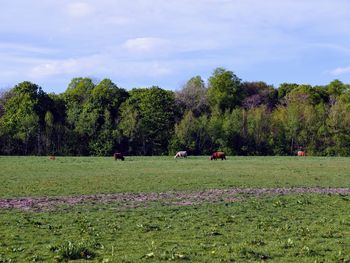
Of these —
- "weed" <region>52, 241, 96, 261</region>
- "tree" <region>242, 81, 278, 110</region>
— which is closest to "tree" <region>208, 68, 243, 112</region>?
"tree" <region>242, 81, 278, 110</region>

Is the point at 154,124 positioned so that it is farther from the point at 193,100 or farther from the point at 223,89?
the point at 223,89

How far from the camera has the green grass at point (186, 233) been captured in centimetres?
1305

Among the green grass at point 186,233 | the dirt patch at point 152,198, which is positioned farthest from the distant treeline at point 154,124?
the green grass at point 186,233

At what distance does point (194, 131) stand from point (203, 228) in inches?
3372

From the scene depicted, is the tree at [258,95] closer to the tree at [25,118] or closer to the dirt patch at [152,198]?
the tree at [25,118]

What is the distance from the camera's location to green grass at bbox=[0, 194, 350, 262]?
13047 mm

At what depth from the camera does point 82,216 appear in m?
20.0

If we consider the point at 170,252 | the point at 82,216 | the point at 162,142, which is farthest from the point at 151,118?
the point at 170,252

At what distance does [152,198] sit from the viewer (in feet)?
85.8

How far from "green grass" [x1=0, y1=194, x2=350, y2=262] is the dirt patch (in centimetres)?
166

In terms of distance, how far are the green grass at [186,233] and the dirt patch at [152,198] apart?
1.66 meters

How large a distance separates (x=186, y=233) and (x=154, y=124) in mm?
86612

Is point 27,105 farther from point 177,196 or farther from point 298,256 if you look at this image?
point 298,256

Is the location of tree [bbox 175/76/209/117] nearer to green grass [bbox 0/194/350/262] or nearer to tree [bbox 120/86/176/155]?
tree [bbox 120/86/176/155]
